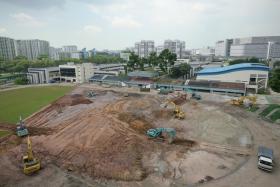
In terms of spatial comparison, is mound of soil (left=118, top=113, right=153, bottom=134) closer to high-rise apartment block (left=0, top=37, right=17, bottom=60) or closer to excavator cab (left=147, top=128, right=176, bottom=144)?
excavator cab (left=147, top=128, right=176, bottom=144)

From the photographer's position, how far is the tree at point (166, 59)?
224 ft

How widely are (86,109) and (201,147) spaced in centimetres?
2412

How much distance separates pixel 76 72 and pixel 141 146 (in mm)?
57719

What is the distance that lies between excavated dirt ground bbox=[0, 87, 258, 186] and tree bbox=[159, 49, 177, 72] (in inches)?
1423

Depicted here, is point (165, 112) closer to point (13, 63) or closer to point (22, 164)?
point (22, 164)

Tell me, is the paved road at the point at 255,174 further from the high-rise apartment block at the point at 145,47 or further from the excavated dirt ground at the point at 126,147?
the high-rise apartment block at the point at 145,47

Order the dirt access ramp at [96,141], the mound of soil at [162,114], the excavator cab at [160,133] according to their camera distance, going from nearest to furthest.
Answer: the dirt access ramp at [96,141]
the excavator cab at [160,133]
the mound of soil at [162,114]

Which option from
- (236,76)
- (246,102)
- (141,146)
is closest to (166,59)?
(236,76)

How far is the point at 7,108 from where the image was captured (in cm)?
3906

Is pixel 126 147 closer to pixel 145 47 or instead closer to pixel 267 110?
pixel 267 110

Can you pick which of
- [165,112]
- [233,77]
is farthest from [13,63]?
[233,77]

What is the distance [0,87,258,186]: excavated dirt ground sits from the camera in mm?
17606

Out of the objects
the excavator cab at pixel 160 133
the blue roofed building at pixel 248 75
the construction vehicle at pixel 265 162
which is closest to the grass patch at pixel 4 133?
the excavator cab at pixel 160 133

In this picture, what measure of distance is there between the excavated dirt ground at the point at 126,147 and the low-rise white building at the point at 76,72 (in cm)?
3735
